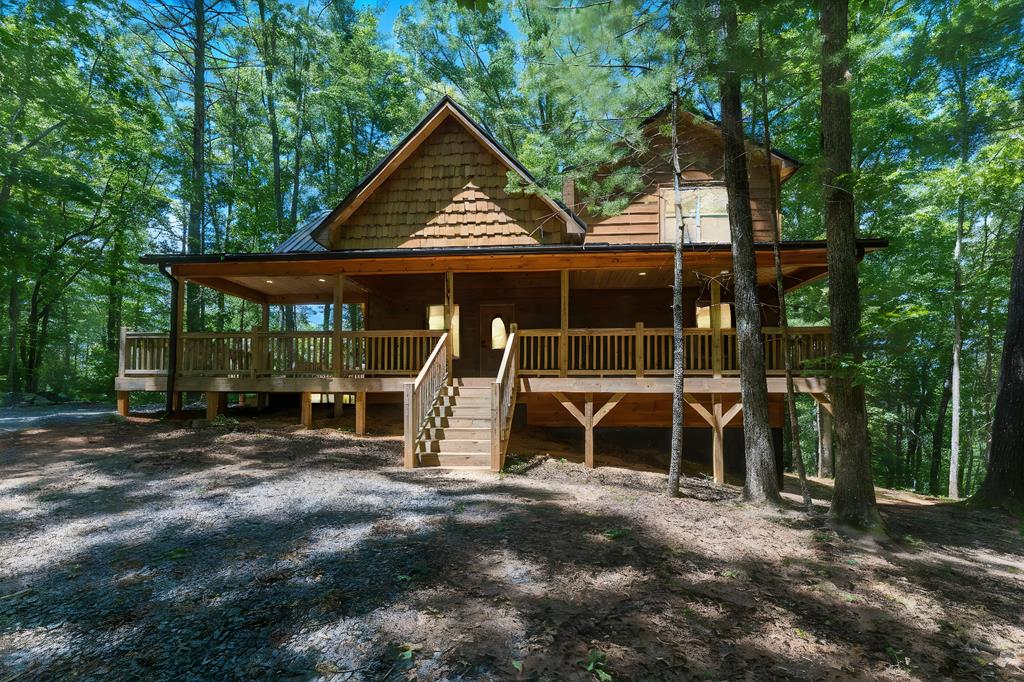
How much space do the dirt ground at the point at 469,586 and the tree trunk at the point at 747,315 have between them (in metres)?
0.61

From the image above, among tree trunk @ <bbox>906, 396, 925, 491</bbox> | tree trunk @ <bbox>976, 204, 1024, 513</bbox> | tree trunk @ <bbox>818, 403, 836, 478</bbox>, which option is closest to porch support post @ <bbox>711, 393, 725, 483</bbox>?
tree trunk @ <bbox>976, 204, 1024, 513</bbox>

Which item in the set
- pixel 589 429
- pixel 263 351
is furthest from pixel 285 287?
A: pixel 589 429

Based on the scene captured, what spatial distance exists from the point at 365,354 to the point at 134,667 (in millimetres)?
8169

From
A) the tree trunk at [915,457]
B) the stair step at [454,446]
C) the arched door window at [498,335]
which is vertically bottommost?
the tree trunk at [915,457]

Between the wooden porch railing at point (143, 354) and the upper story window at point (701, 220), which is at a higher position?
the upper story window at point (701, 220)

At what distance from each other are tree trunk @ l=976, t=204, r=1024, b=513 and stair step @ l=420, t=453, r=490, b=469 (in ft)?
26.0

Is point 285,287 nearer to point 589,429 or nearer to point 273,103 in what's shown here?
point 589,429

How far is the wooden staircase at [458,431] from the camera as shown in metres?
8.32

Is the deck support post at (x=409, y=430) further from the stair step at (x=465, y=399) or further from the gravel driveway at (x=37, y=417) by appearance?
the gravel driveway at (x=37, y=417)

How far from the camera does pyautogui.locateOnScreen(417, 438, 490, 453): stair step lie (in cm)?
847

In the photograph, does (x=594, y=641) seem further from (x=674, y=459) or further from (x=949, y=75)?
(x=949, y=75)

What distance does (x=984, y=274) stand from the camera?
48.0 feet

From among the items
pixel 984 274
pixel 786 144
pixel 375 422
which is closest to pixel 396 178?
pixel 375 422

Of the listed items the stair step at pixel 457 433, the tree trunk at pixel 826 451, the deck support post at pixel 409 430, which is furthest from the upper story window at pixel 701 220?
the tree trunk at pixel 826 451
